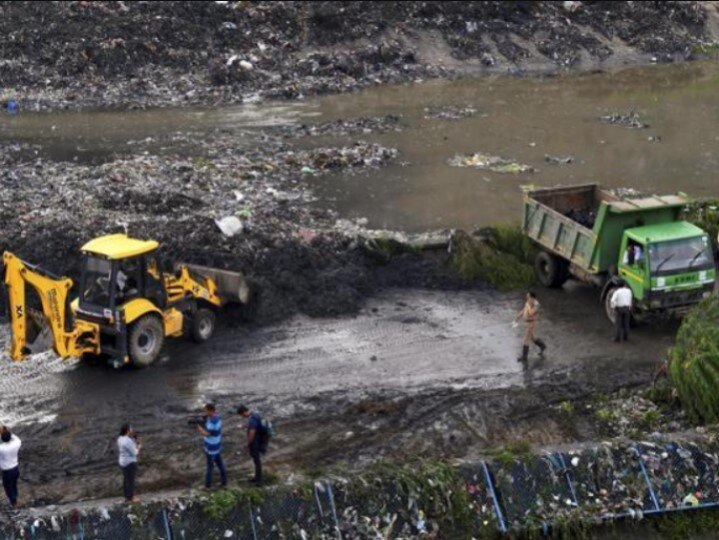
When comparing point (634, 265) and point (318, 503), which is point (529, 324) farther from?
point (318, 503)

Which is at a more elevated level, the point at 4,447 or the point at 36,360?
the point at 4,447

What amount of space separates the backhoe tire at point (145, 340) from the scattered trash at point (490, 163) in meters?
12.0

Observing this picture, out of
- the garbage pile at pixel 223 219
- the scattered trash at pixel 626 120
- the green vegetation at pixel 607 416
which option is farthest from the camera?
the scattered trash at pixel 626 120

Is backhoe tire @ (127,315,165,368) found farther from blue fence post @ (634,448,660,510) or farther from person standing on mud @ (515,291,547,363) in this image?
blue fence post @ (634,448,660,510)

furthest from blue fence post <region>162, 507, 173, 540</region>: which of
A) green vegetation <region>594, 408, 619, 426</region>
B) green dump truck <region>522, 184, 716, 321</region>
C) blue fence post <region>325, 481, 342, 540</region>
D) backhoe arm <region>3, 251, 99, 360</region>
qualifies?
green dump truck <region>522, 184, 716, 321</region>

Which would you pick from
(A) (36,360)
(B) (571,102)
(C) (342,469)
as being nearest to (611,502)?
(C) (342,469)

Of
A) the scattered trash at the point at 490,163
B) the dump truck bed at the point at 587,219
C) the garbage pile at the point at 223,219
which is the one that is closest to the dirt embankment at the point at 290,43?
the garbage pile at the point at 223,219

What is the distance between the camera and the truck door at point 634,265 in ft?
54.6

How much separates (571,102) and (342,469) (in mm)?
23422

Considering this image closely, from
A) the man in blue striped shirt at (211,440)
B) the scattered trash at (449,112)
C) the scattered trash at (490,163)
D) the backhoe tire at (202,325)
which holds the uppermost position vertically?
the man in blue striped shirt at (211,440)

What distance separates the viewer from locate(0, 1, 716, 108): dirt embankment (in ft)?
113

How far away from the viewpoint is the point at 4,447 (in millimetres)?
11688

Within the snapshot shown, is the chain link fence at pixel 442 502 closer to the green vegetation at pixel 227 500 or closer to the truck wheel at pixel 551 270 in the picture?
the green vegetation at pixel 227 500

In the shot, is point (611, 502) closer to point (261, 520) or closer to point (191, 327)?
point (261, 520)
